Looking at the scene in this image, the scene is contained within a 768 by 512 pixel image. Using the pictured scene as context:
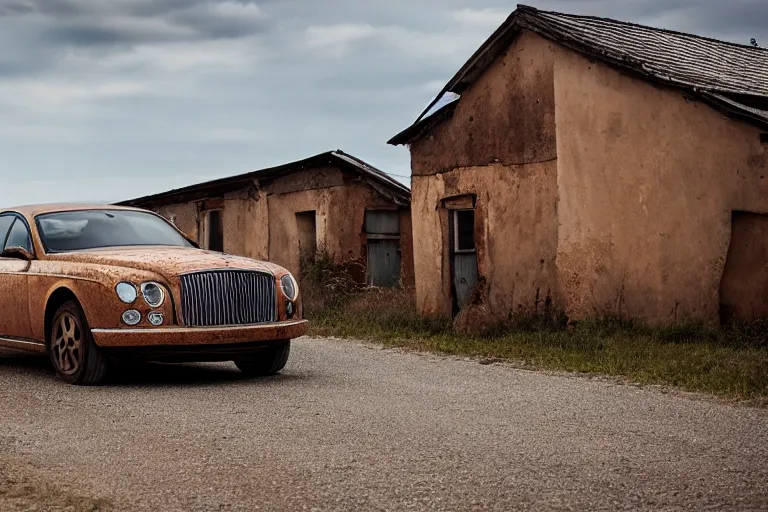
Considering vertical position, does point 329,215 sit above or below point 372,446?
above

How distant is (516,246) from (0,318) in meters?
8.22

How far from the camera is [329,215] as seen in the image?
22.0 m

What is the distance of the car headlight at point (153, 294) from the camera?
28.1ft

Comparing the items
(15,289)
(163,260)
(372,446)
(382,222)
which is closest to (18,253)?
(15,289)

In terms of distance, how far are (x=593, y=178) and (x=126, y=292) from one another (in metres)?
7.92

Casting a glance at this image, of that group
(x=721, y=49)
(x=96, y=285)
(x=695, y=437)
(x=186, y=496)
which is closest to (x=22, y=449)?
(x=186, y=496)

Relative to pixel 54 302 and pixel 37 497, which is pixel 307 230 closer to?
pixel 54 302

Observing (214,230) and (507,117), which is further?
(214,230)

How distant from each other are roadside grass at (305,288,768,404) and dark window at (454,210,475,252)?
1466 millimetres

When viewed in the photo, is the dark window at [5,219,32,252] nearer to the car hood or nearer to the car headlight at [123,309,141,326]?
the car hood

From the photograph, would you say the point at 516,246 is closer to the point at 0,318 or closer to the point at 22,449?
the point at 0,318

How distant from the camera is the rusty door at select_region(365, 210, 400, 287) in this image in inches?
877

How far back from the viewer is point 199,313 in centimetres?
870

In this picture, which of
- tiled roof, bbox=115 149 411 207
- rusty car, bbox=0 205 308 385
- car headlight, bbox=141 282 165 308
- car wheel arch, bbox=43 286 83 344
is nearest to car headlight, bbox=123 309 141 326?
rusty car, bbox=0 205 308 385
